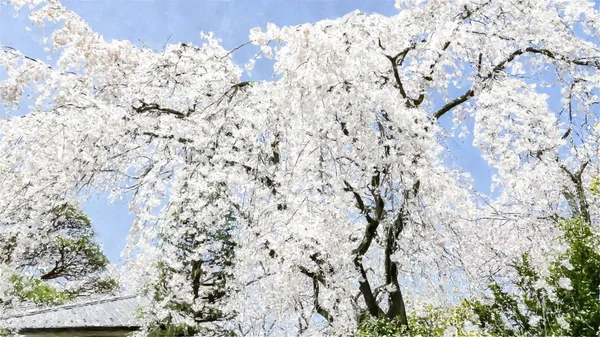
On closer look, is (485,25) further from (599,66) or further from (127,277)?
(127,277)

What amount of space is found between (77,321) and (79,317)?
0.80 feet

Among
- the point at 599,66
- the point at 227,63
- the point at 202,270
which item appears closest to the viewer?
the point at 599,66

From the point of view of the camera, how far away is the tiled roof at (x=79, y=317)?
832 centimetres

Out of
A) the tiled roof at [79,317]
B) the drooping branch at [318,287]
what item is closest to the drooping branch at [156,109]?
the drooping branch at [318,287]

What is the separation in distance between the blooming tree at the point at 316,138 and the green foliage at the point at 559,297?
212mm

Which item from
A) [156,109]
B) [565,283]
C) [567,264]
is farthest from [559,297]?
[156,109]

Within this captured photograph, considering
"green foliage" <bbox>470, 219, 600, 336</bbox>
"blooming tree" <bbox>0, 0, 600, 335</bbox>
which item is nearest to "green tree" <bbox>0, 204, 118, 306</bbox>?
"blooming tree" <bbox>0, 0, 600, 335</bbox>

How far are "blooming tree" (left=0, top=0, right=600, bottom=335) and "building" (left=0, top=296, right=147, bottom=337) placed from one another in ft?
11.0

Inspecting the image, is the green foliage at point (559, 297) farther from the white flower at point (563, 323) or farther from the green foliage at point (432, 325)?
the green foliage at point (432, 325)

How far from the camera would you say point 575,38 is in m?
4.47

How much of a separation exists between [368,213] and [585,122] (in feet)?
8.36

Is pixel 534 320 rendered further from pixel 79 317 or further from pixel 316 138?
pixel 79 317

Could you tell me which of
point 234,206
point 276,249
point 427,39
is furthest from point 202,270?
point 427,39

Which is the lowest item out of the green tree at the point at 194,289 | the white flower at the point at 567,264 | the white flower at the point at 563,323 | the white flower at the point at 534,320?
the white flower at the point at 563,323
